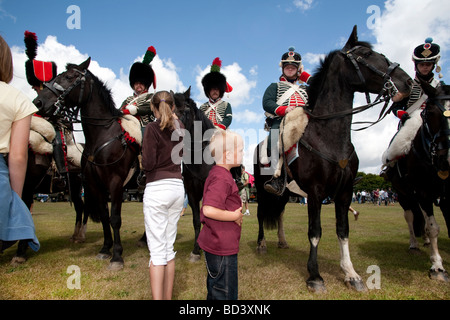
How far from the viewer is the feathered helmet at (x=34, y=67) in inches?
283

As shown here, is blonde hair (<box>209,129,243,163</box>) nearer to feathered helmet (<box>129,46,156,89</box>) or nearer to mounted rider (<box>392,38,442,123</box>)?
mounted rider (<box>392,38,442,123</box>)

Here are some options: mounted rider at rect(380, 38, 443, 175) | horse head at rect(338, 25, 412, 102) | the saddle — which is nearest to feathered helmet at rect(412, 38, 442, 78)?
mounted rider at rect(380, 38, 443, 175)

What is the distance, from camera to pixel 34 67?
7199mm

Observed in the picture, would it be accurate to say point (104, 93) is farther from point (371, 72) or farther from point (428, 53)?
point (428, 53)

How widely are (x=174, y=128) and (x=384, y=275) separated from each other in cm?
459

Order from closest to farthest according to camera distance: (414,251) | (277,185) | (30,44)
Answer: (277,185), (414,251), (30,44)

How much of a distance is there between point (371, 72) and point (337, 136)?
3.79ft

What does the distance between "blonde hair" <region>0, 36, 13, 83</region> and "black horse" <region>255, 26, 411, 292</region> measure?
4.03 m

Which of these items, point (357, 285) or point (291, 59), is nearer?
point (357, 285)

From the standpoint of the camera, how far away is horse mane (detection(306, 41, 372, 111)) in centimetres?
492

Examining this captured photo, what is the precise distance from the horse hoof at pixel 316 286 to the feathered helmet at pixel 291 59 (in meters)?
4.19

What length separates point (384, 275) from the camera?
5062 mm

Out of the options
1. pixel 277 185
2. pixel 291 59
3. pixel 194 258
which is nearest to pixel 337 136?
pixel 277 185
